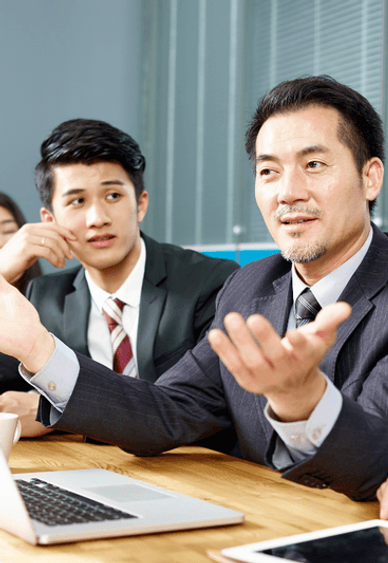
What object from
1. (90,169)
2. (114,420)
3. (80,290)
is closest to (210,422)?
(114,420)

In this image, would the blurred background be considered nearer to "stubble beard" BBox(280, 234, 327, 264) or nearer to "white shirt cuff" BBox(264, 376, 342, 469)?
"stubble beard" BBox(280, 234, 327, 264)

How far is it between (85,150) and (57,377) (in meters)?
1.09

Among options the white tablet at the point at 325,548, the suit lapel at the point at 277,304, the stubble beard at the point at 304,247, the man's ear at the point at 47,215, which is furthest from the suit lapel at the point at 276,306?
the man's ear at the point at 47,215

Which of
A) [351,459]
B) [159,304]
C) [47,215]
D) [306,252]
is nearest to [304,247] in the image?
[306,252]

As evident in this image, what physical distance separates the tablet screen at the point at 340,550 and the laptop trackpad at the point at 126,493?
255 millimetres

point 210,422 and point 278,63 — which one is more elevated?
point 278,63

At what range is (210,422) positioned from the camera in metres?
1.37

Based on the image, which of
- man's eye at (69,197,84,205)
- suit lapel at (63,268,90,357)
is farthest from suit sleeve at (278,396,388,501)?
man's eye at (69,197,84,205)

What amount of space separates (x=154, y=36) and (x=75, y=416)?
412cm

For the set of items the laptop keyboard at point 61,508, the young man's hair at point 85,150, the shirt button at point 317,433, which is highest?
the young man's hair at point 85,150

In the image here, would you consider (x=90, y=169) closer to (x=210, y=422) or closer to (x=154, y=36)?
(x=210, y=422)

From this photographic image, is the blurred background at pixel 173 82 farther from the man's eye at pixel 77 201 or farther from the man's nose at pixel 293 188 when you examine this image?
the man's nose at pixel 293 188

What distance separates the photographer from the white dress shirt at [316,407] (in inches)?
33.4

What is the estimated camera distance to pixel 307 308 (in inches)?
52.9
